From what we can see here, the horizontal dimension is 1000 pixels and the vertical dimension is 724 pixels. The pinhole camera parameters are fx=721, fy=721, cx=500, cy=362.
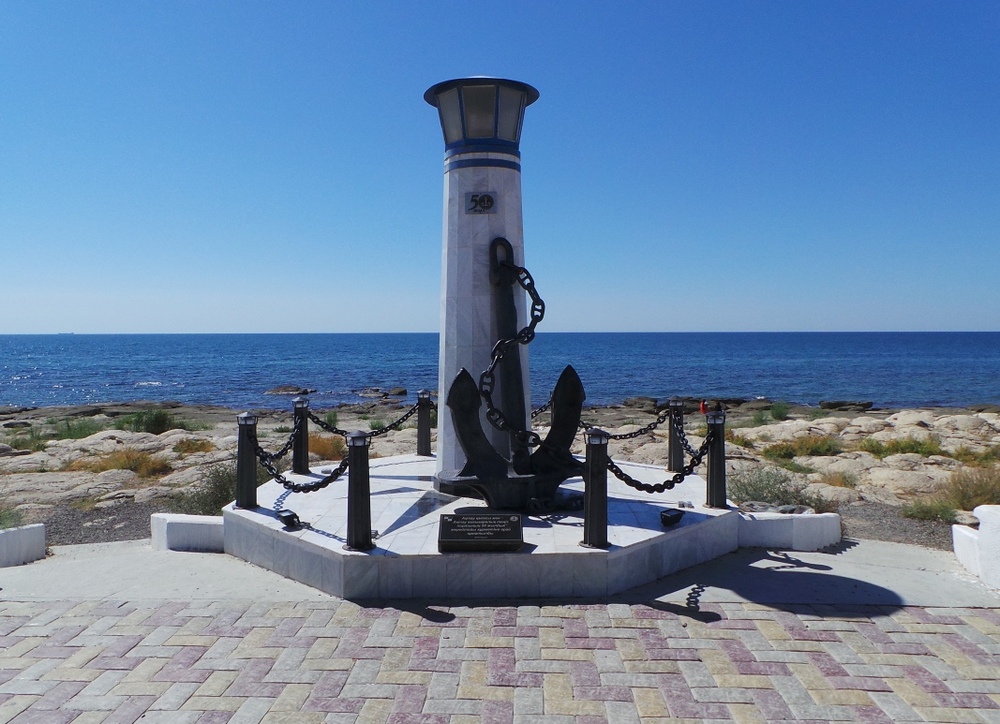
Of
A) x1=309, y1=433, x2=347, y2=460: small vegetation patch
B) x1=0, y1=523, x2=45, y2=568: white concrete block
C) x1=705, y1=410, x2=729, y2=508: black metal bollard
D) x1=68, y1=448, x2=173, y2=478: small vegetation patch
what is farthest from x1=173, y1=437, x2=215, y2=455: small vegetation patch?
x1=705, y1=410, x2=729, y2=508: black metal bollard

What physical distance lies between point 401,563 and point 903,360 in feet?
268

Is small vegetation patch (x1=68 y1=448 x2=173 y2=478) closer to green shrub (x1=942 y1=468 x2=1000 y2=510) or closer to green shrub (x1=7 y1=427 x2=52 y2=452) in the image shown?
green shrub (x1=7 y1=427 x2=52 y2=452)

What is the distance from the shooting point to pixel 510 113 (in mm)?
7922

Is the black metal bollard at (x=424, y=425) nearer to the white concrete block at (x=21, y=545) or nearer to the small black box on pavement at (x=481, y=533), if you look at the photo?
the small black box on pavement at (x=481, y=533)

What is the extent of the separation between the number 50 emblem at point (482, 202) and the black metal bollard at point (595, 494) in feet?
10.3

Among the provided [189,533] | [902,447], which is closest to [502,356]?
[189,533]

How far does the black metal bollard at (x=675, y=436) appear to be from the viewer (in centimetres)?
877

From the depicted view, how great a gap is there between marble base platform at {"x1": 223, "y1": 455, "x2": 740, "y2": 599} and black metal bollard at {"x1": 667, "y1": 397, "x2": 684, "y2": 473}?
1013 mm

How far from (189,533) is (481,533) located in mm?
3346

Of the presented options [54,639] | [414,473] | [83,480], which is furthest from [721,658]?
[83,480]

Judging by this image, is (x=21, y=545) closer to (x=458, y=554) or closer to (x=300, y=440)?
(x=300, y=440)

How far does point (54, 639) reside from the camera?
4.94 metres

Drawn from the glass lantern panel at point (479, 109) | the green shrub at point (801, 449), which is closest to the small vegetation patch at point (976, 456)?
the green shrub at point (801, 449)

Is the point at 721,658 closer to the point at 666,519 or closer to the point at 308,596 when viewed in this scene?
the point at 666,519
